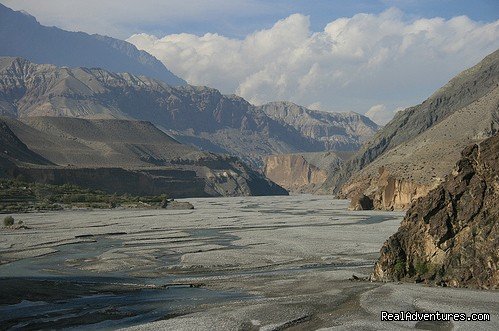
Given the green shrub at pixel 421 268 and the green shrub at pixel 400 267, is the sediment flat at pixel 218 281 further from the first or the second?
the green shrub at pixel 400 267

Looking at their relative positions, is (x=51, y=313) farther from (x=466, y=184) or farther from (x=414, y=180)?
(x=414, y=180)

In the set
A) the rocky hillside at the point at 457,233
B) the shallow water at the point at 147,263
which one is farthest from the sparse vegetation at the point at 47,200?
the rocky hillside at the point at 457,233

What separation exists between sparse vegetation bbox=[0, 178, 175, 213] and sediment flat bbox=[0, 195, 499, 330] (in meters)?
47.2

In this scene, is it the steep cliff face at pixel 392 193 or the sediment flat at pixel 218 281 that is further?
the steep cliff face at pixel 392 193

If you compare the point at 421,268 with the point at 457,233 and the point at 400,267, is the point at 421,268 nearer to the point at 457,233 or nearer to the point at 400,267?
the point at 400,267

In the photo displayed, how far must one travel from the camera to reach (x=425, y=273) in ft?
113

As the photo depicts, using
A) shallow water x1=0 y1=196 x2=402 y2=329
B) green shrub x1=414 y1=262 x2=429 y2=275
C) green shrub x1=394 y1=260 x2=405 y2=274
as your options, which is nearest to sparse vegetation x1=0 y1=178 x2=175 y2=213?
shallow water x1=0 y1=196 x2=402 y2=329

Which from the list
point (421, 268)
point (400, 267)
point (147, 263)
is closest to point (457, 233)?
point (421, 268)

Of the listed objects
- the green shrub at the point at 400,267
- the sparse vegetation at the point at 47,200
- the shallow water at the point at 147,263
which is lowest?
the shallow water at the point at 147,263

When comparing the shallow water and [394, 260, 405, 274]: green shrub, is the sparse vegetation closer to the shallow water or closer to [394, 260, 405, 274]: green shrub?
the shallow water

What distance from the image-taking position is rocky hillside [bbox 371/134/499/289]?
3206 cm

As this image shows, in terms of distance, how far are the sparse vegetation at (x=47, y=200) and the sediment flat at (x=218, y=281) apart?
155ft

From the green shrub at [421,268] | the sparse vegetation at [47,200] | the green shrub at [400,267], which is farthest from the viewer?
the sparse vegetation at [47,200]

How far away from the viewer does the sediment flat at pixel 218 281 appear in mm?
26656
